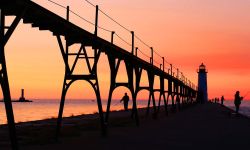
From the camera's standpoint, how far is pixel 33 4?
1340 centimetres

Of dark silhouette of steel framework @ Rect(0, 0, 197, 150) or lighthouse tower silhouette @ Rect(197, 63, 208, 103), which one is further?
lighthouse tower silhouette @ Rect(197, 63, 208, 103)

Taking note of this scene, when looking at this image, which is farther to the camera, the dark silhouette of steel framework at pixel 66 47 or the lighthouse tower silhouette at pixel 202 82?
the lighthouse tower silhouette at pixel 202 82

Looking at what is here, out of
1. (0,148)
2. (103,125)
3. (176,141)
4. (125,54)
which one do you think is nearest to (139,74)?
(125,54)

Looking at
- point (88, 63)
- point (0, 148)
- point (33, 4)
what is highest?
point (33, 4)

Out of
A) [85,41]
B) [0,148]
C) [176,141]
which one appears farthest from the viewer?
[85,41]

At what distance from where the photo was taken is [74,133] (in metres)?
19.4

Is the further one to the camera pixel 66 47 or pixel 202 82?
pixel 202 82

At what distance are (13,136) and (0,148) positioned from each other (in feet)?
10.5

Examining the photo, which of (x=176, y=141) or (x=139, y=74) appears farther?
(x=139, y=74)

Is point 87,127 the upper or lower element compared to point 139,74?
lower

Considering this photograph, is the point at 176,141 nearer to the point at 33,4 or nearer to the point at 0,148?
the point at 0,148

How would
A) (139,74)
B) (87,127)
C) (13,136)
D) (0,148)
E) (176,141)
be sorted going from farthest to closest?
1. (139,74)
2. (87,127)
3. (176,141)
4. (0,148)
5. (13,136)

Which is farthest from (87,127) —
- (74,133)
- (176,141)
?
(176,141)

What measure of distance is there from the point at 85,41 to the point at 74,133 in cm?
381
